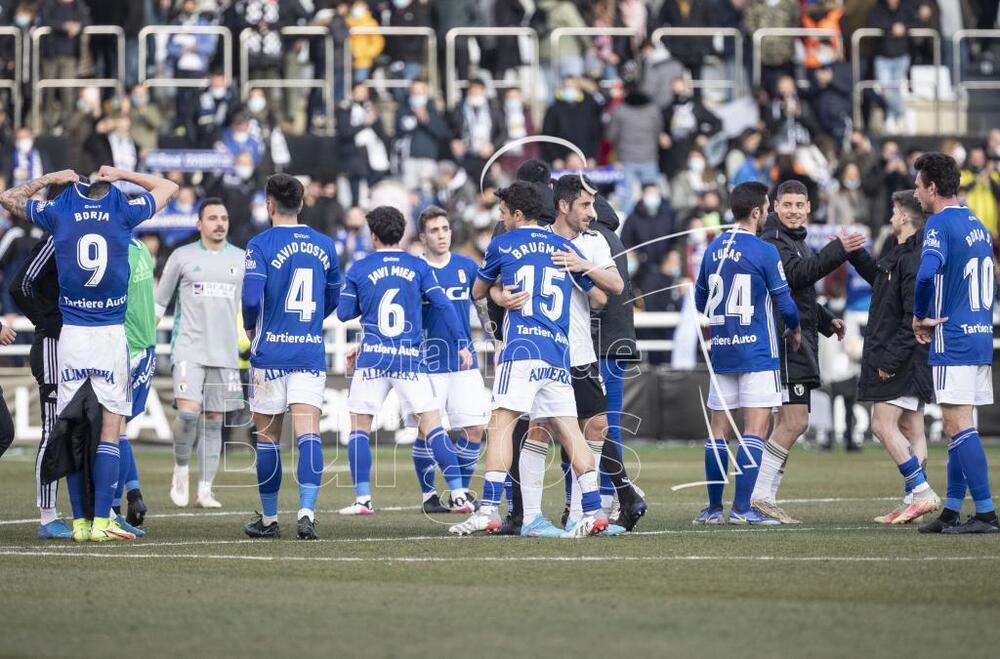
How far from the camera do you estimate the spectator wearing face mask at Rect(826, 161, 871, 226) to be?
25.5 meters

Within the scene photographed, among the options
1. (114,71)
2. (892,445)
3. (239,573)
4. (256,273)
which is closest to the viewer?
(239,573)

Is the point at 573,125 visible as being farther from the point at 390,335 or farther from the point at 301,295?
the point at 301,295

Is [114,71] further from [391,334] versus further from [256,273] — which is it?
[256,273]

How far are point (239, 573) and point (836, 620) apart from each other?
11.0 ft

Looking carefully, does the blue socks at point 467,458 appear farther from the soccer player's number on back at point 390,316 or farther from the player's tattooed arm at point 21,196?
the player's tattooed arm at point 21,196

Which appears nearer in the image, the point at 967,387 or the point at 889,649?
the point at 889,649

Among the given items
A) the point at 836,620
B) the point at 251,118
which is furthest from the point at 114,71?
the point at 836,620

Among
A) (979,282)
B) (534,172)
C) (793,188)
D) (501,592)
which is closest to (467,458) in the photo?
(534,172)

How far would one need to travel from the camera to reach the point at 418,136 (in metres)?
26.5

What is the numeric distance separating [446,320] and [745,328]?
9.43 feet

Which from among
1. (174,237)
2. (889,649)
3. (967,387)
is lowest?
(889,649)

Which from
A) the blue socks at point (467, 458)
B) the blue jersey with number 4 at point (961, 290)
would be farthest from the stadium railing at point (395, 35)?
the blue jersey with number 4 at point (961, 290)

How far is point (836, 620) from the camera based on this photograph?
7.64 m

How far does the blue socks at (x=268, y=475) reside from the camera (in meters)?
11.4
